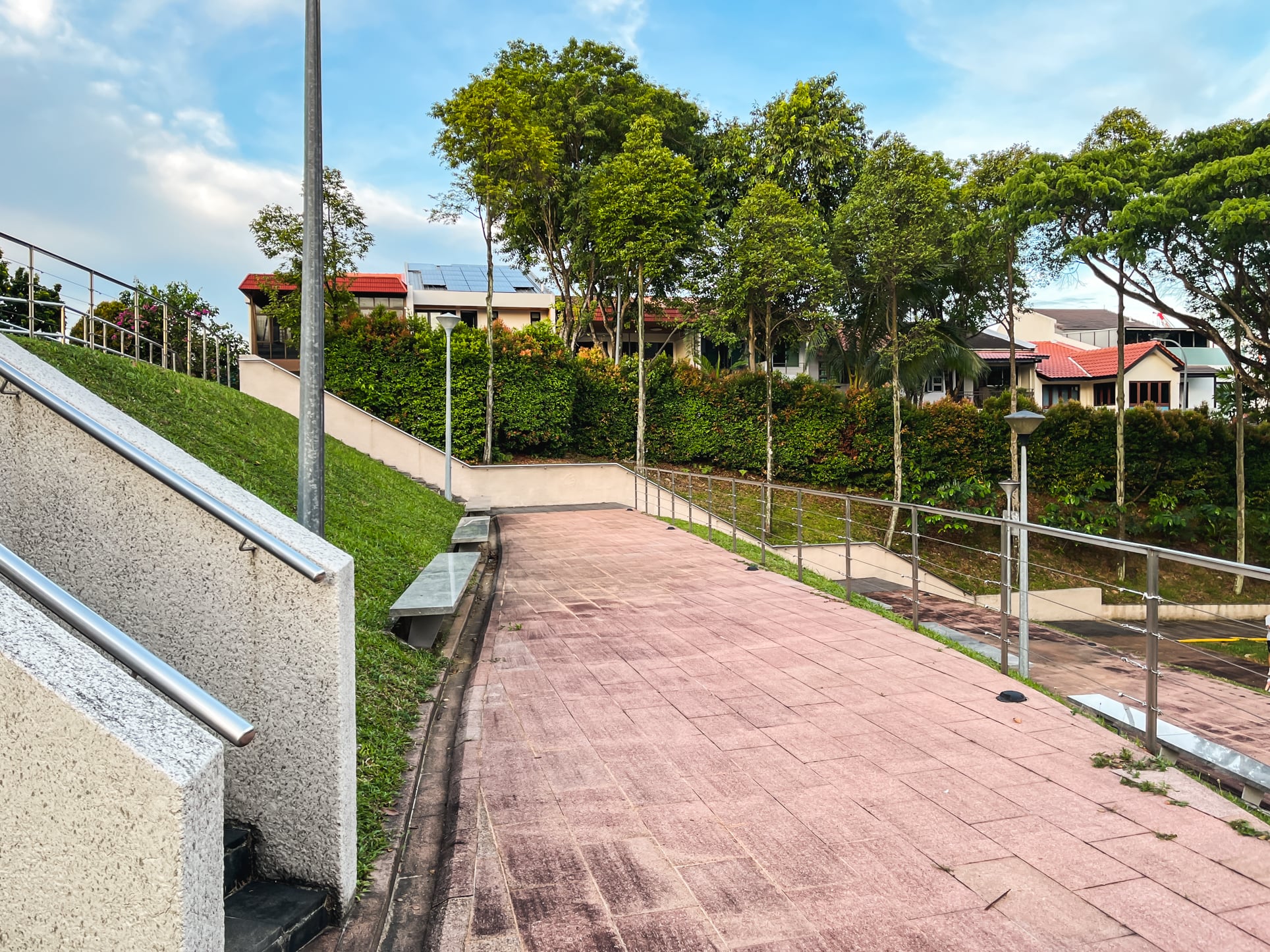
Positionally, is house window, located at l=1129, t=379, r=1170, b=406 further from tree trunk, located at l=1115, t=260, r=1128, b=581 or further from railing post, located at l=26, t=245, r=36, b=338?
railing post, located at l=26, t=245, r=36, b=338

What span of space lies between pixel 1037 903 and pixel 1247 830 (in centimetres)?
122

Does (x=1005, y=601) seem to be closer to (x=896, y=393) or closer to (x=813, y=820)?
(x=813, y=820)

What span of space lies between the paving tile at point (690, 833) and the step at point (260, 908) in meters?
1.34

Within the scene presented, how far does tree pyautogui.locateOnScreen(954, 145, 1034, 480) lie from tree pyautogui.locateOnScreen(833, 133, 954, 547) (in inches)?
27.2

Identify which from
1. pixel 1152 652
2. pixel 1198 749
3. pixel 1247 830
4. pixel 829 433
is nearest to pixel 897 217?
pixel 829 433

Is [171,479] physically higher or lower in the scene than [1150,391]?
lower

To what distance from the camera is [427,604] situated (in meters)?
6.18

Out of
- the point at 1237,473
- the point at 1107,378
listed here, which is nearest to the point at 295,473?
the point at 1237,473

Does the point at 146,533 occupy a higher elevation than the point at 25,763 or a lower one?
higher

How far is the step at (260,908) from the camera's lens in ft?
8.57

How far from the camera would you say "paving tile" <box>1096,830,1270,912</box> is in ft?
9.41

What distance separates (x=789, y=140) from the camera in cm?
2633

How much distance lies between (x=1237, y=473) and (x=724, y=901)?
2769cm

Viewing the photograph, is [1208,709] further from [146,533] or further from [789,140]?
[789,140]
